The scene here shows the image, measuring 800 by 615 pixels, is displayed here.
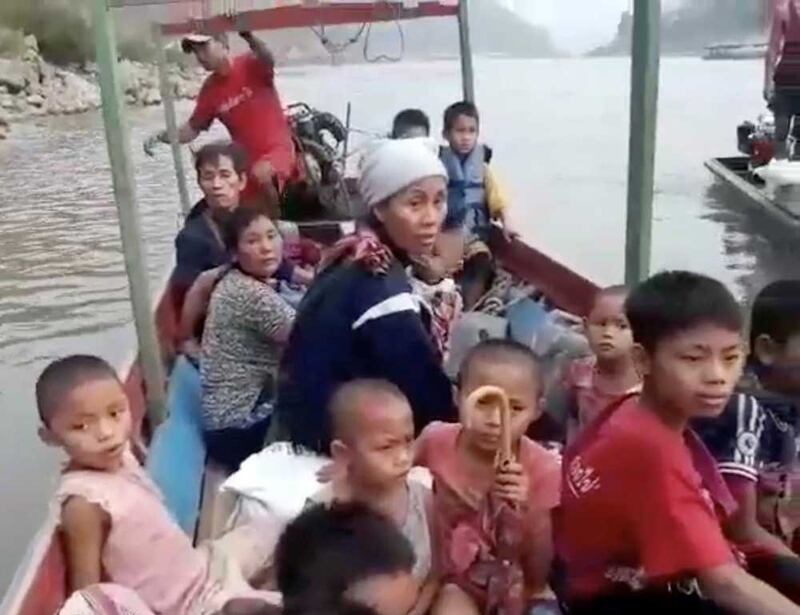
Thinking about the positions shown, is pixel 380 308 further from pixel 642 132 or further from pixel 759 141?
pixel 759 141

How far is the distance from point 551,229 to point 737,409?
1422cm

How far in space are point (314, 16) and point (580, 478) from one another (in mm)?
4797

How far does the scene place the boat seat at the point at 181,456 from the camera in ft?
11.6

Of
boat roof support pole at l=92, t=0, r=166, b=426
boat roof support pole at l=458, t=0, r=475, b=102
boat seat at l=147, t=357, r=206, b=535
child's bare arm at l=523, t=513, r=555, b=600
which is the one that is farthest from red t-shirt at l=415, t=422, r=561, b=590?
boat roof support pole at l=458, t=0, r=475, b=102

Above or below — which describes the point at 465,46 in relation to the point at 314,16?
below

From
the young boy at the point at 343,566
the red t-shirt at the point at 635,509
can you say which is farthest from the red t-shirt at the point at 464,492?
the young boy at the point at 343,566

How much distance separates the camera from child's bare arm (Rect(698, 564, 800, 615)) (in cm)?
206

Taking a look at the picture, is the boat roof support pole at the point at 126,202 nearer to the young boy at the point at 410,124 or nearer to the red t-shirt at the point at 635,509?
the red t-shirt at the point at 635,509

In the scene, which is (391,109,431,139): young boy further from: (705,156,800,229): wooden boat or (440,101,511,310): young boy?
(705,156,800,229): wooden boat

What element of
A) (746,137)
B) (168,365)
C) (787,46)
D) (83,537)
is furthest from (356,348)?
(746,137)

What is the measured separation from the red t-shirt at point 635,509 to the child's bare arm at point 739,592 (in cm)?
2

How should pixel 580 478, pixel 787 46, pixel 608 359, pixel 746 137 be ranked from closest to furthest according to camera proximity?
pixel 580 478 → pixel 608 359 → pixel 787 46 → pixel 746 137

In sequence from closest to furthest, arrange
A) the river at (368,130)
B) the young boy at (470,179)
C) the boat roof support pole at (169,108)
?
the young boy at (470,179) → the boat roof support pole at (169,108) → the river at (368,130)

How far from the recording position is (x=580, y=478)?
7.37 feet
